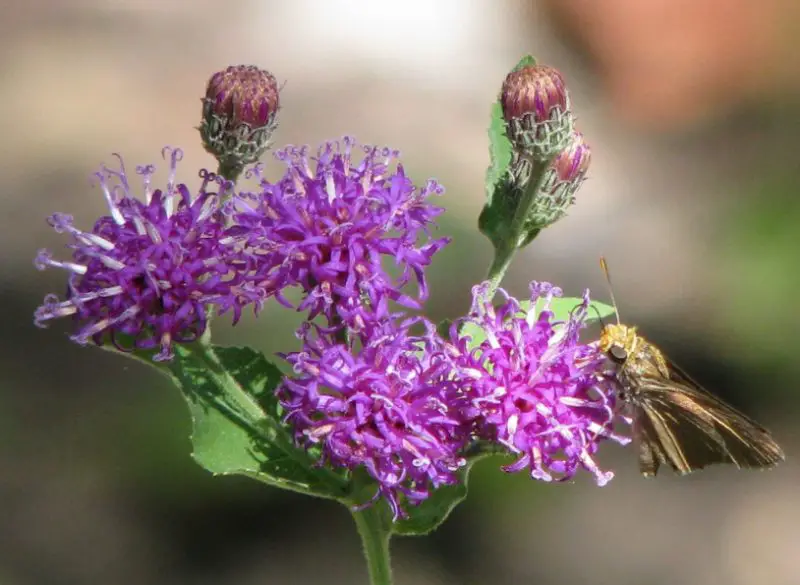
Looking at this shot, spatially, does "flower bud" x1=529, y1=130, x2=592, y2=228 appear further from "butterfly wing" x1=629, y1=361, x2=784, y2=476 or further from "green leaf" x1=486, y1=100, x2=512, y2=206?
"butterfly wing" x1=629, y1=361, x2=784, y2=476

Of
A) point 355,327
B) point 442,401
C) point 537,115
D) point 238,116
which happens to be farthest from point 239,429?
point 537,115

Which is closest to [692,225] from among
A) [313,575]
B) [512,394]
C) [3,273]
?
[313,575]

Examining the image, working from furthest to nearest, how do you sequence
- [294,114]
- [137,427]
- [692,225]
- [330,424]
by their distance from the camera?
[294,114] → [692,225] → [137,427] → [330,424]

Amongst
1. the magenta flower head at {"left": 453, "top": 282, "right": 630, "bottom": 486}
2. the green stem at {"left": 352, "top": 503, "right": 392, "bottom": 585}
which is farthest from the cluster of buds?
the green stem at {"left": 352, "top": 503, "right": 392, "bottom": 585}

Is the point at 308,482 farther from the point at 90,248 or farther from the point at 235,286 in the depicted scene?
the point at 90,248

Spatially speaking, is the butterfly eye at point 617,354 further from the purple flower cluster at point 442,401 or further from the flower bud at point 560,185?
the flower bud at point 560,185
